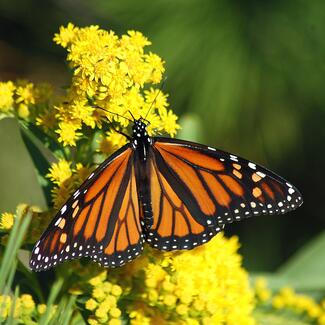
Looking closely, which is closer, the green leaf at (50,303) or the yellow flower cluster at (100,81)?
the green leaf at (50,303)

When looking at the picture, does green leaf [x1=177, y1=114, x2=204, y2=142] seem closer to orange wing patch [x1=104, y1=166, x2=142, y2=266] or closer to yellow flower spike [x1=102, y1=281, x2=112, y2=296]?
orange wing patch [x1=104, y1=166, x2=142, y2=266]

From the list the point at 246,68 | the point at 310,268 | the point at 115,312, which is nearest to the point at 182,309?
the point at 115,312

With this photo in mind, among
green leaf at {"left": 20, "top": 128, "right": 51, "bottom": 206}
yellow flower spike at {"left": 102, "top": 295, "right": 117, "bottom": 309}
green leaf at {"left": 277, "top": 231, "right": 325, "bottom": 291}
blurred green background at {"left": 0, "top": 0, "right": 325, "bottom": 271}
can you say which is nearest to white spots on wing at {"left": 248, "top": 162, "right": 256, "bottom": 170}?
yellow flower spike at {"left": 102, "top": 295, "right": 117, "bottom": 309}

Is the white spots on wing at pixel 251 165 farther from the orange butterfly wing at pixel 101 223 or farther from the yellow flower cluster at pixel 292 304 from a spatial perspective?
the yellow flower cluster at pixel 292 304

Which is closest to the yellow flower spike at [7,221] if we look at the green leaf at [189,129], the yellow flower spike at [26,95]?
the yellow flower spike at [26,95]

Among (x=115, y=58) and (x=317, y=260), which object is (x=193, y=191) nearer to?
(x=115, y=58)

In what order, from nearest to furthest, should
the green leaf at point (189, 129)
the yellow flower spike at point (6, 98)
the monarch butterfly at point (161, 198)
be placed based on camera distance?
1. the monarch butterfly at point (161, 198)
2. the yellow flower spike at point (6, 98)
3. the green leaf at point (189, 129)

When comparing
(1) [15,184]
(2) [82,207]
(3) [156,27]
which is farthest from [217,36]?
(2) [82,207]
